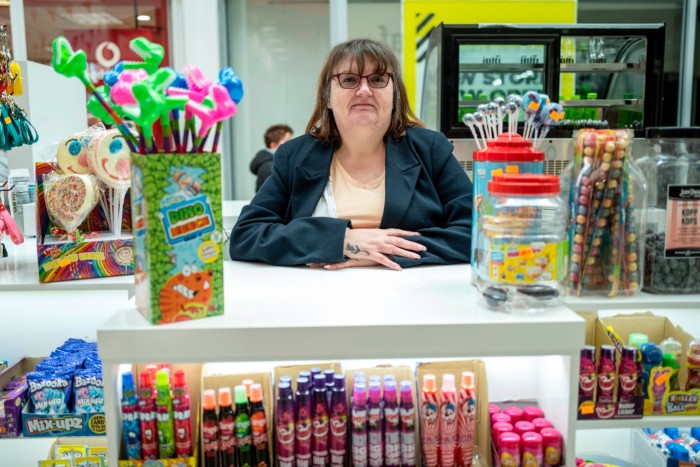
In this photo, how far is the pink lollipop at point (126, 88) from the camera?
1.20m

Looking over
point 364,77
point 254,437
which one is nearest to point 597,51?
point 364,77

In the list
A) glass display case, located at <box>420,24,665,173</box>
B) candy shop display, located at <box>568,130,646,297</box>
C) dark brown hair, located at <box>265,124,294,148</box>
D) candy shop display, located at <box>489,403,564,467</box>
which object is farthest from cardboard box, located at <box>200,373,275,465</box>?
dark brown hair, located at <box>265,124,294,148</box>

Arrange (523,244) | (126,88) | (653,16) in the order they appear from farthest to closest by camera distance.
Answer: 1. (653,16)
2. (523,244)
3. (126,88)

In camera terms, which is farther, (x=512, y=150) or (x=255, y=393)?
(x=512, y=150)

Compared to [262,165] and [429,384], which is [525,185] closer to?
[429,384]

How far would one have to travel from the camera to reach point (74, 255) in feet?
6.66

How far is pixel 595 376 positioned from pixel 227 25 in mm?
6352

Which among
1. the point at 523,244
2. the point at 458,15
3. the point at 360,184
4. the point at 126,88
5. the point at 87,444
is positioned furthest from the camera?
the point at 458,15

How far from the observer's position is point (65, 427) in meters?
1.98

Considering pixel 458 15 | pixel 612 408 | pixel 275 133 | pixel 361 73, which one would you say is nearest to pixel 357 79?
pixel 361 73

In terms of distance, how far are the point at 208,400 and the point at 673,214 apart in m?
1.10

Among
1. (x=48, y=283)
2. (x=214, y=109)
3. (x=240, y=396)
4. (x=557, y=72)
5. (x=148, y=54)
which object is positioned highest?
(x=557, y=72)

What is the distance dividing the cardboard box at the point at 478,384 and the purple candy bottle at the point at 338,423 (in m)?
0.18

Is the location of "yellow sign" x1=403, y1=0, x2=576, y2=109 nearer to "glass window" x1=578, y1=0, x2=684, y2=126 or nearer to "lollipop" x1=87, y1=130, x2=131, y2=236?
"glass window" x1=578, y1=0, x2=684, y2=126
